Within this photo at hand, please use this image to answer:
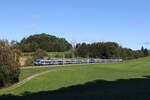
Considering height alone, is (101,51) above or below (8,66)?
above

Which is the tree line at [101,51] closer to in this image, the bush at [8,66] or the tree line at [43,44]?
the tree line at [43,44]

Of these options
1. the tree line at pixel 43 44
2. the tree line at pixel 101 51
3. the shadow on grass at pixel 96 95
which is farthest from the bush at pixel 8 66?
the tree line at pixel 43 44

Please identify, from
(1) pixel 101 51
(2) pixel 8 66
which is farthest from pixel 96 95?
(1) pixel 101 51

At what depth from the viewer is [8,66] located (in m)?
31.6

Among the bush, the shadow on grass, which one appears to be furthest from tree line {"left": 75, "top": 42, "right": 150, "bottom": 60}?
the shadow on grass

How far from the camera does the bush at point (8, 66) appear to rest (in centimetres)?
3036

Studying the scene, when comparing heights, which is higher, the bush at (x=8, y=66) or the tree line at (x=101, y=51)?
the tree line at (x=101, y=51)

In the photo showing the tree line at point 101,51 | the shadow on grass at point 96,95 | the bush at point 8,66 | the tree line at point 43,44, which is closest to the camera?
the shadow on grass at point 96,95

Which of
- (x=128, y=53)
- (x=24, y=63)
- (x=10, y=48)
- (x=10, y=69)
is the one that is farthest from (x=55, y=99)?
(x=128, y=53)

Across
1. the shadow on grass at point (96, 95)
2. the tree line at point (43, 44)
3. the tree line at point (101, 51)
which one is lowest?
the shadow on grass at point (96, 95)

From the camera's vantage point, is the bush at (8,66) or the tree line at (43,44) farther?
the tree line at (43,44)

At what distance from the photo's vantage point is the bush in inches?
1195

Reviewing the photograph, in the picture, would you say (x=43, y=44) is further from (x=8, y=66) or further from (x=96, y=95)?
(x=96, y=95)

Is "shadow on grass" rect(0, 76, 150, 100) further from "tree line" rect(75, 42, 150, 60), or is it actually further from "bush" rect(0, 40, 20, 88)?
"tree line" rect(75, 42, 150, 60)
